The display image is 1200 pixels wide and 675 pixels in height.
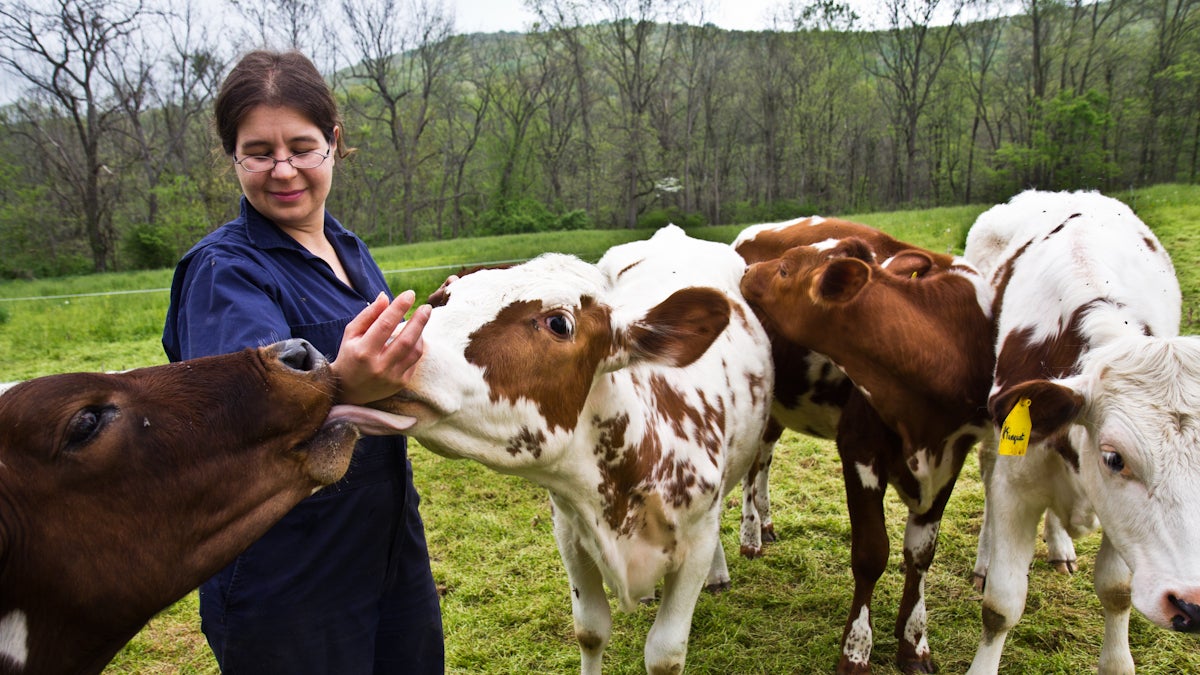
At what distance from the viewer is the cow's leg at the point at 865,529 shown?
3.44 m

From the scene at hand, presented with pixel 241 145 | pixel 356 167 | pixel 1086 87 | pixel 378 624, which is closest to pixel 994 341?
pixel 378 624

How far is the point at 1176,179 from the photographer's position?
120 ft

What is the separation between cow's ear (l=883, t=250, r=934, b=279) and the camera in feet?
12.2

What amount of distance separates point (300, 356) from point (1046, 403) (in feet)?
7.79

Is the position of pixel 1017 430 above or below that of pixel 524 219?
above

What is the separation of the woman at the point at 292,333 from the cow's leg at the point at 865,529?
229cm

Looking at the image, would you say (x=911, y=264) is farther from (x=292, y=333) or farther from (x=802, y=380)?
(x=292, y=333)

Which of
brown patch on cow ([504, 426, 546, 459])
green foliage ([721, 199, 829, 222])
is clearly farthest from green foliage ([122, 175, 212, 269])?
brown patch on cow ([504, 426, 546, 459])

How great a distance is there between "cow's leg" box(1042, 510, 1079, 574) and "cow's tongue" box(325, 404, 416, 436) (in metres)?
4.23

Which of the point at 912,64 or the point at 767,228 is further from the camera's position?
the point at 912,64

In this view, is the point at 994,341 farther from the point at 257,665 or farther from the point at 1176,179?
the point at 1176,179

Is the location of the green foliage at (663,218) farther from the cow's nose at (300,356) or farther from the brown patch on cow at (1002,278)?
the cow's nose at (300,356)

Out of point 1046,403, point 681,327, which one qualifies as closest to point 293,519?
point 681,327

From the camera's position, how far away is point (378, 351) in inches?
58.8
